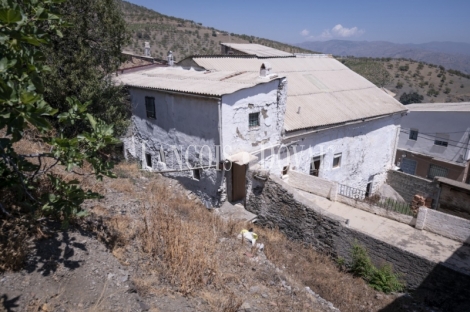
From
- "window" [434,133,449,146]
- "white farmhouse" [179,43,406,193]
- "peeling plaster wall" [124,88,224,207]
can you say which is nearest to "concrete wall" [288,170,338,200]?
"white farmhouse" [179,43,406,193]

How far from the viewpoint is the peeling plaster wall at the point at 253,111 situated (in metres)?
11.5

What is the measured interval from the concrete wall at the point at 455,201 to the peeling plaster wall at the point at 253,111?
24.1 ft

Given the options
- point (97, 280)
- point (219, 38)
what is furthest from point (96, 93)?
point (219, 38)

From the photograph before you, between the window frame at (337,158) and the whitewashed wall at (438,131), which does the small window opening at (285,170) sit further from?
the whitewashed wall at (438,131)

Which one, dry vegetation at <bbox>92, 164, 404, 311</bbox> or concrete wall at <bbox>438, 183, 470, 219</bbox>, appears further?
concrete wall at <bbox>438, 183, 470, 219</bbox>

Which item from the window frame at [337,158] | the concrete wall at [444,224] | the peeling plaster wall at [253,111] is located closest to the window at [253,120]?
the peeling plaster wall at [253,111]

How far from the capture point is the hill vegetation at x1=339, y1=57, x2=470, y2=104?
4731cm

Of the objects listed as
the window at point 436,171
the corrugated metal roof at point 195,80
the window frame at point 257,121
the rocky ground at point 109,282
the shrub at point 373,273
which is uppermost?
the corrugated metal roof at point 195,80

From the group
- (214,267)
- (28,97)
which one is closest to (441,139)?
(214,267)

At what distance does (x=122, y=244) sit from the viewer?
5.85 meters

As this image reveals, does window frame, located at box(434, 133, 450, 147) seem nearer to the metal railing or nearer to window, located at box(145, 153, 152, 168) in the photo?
the metal railing

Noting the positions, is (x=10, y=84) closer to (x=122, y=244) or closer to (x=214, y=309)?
(x=122, y=244)

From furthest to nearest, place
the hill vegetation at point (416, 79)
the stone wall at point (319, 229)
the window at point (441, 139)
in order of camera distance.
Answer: the hill vegetation at point (416, 79)
the window at point (441, 139)
the stone wall at point (319, 229)

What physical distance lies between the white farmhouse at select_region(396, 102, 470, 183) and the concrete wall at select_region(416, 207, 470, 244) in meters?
14.9
